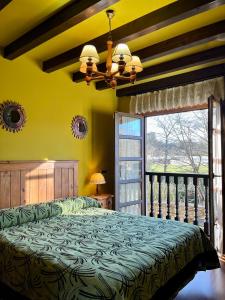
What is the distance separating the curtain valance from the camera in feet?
11.3

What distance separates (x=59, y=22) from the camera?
7.52ft

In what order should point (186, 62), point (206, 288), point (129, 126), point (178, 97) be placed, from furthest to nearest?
point (129, 126) < point (178, 97) < point (186, 62) < point (206, 288)

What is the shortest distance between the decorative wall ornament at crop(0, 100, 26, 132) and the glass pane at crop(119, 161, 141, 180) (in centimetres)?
166

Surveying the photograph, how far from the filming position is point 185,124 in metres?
4.47

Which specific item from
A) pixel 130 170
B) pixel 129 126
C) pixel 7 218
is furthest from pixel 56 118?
pixel 7 218

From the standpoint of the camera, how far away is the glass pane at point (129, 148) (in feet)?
13.7

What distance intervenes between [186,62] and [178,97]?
0.61m

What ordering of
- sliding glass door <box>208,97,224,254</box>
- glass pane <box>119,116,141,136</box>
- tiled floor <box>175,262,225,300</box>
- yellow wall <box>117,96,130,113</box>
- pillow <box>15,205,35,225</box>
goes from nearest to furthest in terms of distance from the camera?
tiled floor <box>175,262,225,300</box> → pillow <box>15,205,35,225</box> → sliding glass door <box>208,97,224,254</box> → glass pane <box>119,116,141,136</box> → yellow wall <box>117,96,130,113</box>

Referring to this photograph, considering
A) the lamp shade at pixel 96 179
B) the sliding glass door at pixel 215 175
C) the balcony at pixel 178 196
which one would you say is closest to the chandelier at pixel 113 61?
the sliding glass door at pixel 215 175

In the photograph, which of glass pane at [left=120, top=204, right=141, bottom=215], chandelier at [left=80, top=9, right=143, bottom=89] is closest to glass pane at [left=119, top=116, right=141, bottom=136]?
glass pane at [left=120, top=204, right=141, bottom=215]

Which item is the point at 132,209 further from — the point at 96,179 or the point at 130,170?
the point at 96,179

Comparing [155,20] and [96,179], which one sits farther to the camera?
[96,179]

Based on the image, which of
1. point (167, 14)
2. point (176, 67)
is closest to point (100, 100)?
point (176, 67)

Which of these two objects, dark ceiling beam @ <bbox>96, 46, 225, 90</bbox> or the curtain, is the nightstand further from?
dark ceiling beam @ <bbox>96, 46, 225, 90</bbox>
